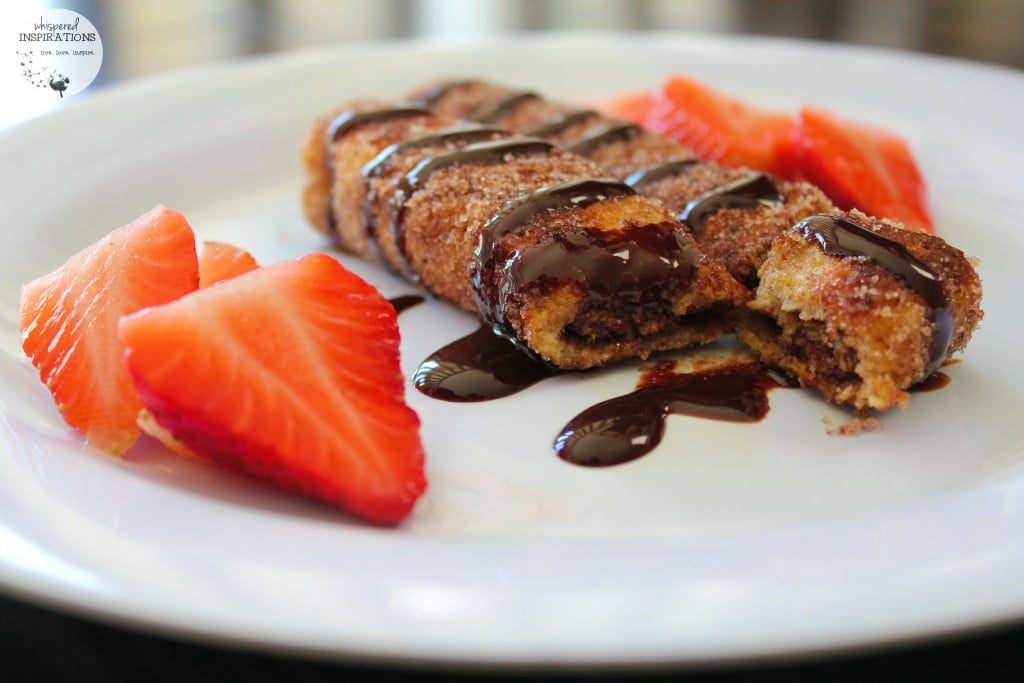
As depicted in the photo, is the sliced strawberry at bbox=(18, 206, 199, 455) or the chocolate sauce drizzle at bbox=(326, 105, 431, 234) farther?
the chocolate sauce drizzle at bbox=(326, 105, 431, 234)

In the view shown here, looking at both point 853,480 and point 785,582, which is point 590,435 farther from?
point 785,582

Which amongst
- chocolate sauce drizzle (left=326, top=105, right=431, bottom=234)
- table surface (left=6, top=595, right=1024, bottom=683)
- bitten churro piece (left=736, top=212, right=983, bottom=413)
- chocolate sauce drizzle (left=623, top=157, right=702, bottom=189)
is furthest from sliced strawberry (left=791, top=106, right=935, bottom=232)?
table surface (left=6, top=595, right=1024, bottom=683)

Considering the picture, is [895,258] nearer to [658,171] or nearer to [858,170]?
[658,171]

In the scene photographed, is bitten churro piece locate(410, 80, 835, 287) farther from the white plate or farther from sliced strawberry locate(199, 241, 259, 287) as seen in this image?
sliced strawberry locate(199, 241, 259, 287)

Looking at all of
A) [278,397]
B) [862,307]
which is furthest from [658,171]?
[278,397]

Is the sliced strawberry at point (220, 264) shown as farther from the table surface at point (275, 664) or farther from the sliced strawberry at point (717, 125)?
the sliced strawberry at point (717, 125)
